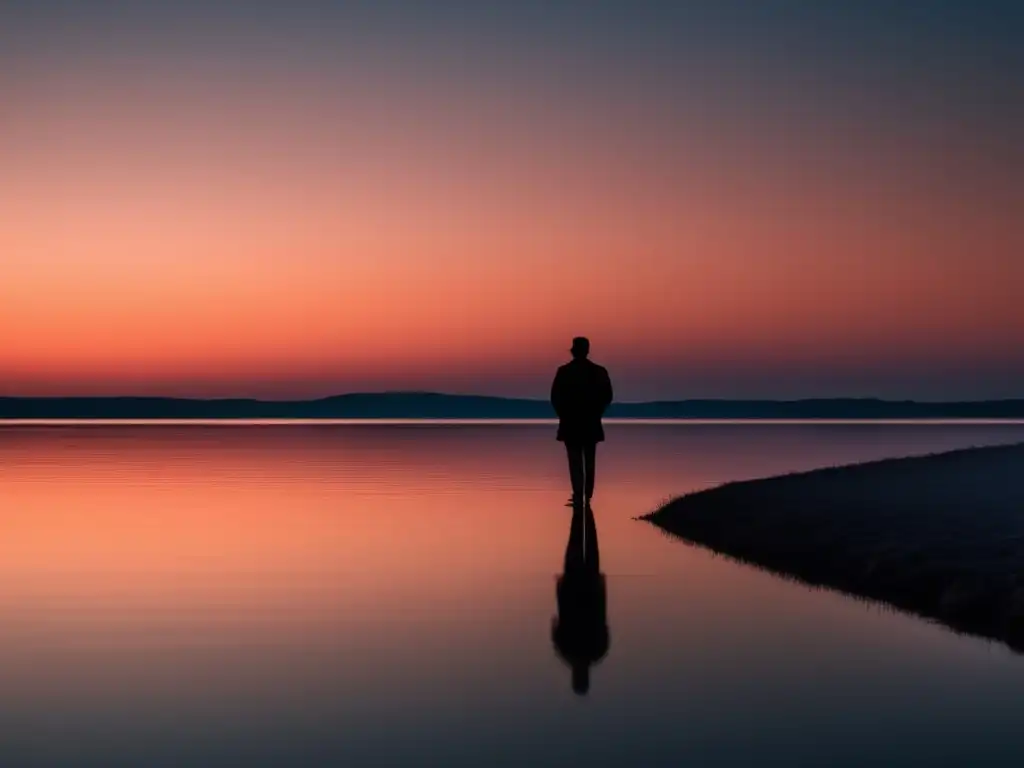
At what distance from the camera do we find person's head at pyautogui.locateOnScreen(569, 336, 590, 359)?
22.7m

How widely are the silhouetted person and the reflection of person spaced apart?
3105 millimetres

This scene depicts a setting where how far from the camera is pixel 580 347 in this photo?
2272cm

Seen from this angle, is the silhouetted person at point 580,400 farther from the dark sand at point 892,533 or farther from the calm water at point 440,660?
the dark sand at point 892,533

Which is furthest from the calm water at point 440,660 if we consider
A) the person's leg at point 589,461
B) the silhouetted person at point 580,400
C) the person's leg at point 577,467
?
the silhouetted person at point 580,400

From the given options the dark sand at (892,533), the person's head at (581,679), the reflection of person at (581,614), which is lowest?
the reflection of person at (581,614)

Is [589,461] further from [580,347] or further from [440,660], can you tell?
[440,660]

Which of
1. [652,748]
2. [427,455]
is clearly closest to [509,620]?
[652,748]

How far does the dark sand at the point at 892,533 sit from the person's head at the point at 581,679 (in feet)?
12.9

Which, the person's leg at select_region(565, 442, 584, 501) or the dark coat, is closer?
the dark coat

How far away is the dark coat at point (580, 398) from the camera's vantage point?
2222cm

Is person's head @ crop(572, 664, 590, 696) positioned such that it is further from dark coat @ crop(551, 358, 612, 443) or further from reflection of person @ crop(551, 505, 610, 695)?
dark coat @ crop(551, 358, 612, 443)

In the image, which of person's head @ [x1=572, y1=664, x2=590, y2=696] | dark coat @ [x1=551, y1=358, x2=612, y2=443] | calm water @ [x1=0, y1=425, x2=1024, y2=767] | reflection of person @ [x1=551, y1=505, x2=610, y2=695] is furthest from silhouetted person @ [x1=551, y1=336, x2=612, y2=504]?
person's head @ [x1=572, y1=664, x2=590, y2=696]

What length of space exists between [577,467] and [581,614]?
10.5m

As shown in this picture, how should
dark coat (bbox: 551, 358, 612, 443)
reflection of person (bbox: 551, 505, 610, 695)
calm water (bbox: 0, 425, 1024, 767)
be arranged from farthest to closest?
1. dark coat (bbox: 551, 358, 612, 443)
2. reflection of person (bbox: 551, 505, 610, 695)
3. calm water (bbox: 0, 425, 1024, 767)
